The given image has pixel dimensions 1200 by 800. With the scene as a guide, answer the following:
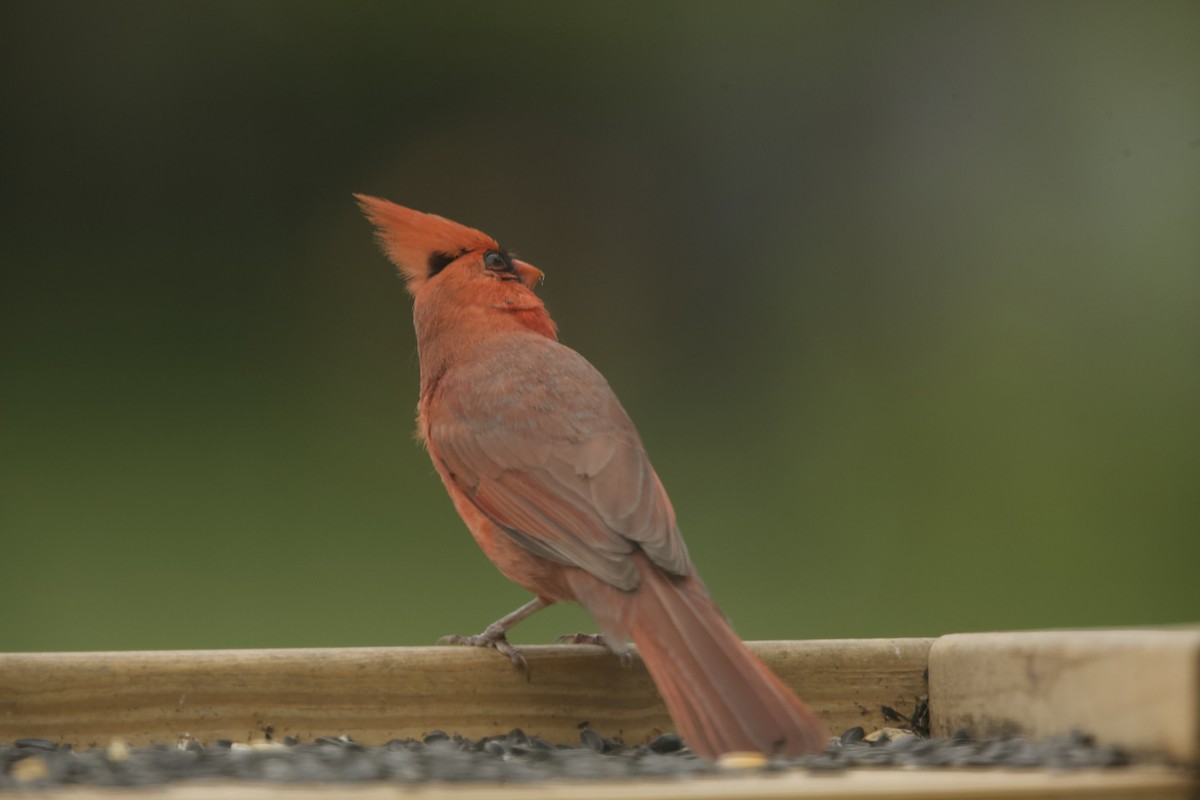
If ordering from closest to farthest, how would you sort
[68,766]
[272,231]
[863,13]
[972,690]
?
[68,766] < [972,690] < [272,231] < [863,13]

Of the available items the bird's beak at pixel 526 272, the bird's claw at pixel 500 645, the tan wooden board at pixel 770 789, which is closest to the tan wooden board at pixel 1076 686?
the tan wooden board at pixel 770 789

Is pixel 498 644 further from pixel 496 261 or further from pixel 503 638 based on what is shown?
pixel 496 261

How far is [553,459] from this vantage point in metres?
2.25

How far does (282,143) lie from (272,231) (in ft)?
0.85

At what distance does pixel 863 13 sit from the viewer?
4.67 m

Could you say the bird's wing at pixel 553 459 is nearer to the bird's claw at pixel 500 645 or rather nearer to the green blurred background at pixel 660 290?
the bird's claw at pixel 500 645

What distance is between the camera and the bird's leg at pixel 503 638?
2047 mm

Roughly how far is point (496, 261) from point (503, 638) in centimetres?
83

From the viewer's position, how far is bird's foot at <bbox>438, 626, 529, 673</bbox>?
2.04 metres

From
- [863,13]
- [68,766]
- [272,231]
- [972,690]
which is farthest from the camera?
[863,13]

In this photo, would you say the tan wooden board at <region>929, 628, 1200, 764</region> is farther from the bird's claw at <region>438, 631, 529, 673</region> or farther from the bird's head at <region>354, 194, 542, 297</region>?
the bird's head at <region>354, 194, 542, 297</region>

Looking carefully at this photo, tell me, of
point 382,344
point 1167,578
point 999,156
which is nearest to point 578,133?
point 382,344

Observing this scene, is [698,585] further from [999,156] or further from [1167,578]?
[999,156]

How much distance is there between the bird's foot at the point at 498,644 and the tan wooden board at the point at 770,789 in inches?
25.1
